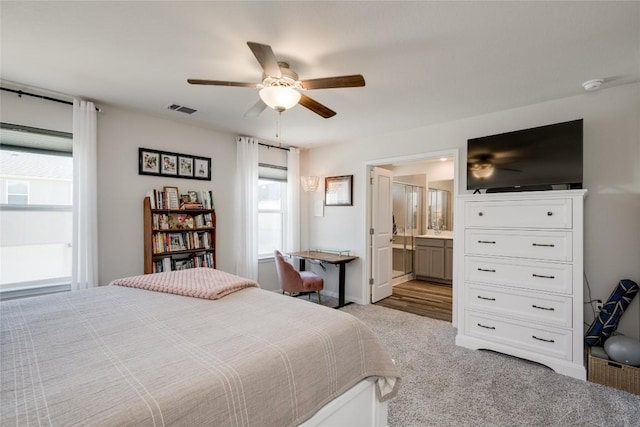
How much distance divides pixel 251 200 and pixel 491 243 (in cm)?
306

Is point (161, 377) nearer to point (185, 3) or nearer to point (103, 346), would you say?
point (103, 346)

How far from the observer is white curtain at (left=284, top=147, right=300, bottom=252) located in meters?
4.90

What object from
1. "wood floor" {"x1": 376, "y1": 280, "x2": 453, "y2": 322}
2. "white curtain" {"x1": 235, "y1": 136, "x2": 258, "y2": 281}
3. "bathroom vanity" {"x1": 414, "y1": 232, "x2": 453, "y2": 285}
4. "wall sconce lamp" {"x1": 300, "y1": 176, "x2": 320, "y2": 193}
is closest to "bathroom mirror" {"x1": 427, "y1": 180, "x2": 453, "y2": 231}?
"bathroom vanity" {"x1": 414, "y1": 232, "x2": 453, "y2": 285}

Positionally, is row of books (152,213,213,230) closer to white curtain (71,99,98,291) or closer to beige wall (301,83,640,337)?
white curtain (71,99,98,291)

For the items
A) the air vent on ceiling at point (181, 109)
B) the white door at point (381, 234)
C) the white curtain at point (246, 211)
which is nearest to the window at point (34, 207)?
the air vent on ceiling at point (181, 109)

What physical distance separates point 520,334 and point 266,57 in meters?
3.14

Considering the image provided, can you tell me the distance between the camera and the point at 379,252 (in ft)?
15.3

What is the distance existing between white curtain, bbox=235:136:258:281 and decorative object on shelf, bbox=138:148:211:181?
46 cm

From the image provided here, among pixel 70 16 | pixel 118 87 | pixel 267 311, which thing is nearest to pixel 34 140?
pixel 118 87

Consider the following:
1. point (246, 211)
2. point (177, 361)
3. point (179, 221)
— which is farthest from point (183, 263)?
Result: point (177, 361)

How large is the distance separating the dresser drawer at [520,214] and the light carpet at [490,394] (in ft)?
4.16

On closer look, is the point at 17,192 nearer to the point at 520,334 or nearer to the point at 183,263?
the point at 183,263

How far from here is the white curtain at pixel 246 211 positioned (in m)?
4.23

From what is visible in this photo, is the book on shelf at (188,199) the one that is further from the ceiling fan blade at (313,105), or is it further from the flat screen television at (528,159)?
the flat screen television at (528,159)
